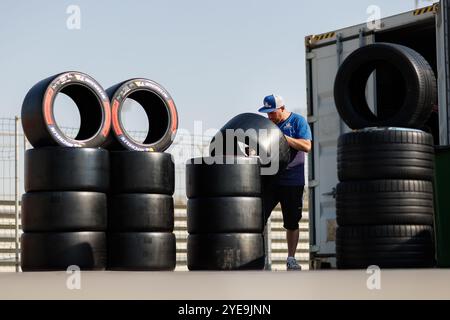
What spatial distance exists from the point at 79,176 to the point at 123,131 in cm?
86

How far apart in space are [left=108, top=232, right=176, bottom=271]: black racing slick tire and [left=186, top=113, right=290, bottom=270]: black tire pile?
1.35ft

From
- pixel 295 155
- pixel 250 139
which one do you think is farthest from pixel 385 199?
pixel 295 155

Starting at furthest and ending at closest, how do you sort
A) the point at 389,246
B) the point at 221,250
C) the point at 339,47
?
the point at 339,47 → the point at 221,250 → the point at 389,246

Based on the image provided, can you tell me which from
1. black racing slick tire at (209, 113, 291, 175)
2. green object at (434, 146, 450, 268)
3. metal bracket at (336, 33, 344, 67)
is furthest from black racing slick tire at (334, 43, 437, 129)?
metal bracket at (336, 33, 344, 67)

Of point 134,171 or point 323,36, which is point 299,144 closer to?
point 134,171

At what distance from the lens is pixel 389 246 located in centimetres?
559

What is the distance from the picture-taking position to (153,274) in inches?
164

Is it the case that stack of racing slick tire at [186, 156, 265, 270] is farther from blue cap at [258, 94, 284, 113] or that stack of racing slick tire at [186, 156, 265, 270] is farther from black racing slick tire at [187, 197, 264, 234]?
blue cap at [258, 94, 284, 113]

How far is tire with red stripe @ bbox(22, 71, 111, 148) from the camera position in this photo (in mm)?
6484

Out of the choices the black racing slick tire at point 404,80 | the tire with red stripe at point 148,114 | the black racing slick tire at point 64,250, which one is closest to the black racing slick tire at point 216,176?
the black racing slick tire at point 64,250

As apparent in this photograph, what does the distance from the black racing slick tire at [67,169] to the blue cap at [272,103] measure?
86.0 inches

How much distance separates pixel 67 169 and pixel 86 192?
0.22m

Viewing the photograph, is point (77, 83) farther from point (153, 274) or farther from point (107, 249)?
point (153, 274)

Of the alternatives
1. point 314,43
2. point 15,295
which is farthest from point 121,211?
point 314,43
